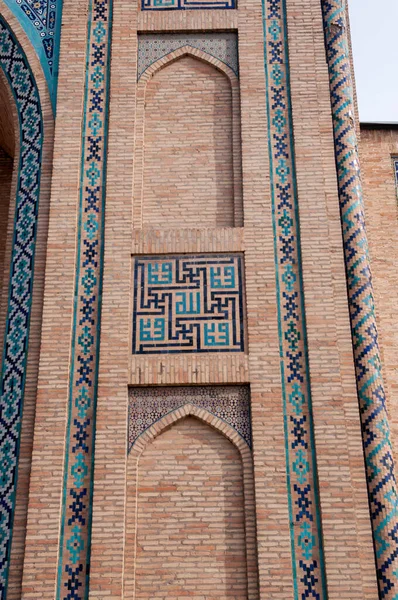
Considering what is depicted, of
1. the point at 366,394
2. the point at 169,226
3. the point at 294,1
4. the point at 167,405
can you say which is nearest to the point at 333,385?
the point at 366,394

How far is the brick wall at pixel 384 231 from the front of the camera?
298 inches

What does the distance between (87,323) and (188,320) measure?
82 cm

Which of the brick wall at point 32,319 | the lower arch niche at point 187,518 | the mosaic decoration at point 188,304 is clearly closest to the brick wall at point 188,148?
the mosaic decoration at point 188,304

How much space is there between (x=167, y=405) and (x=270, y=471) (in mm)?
942

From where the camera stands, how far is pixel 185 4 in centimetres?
774

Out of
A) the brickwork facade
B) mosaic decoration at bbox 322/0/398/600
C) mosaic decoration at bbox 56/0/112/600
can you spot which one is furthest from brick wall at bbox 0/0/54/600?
mosaic decoration at bbox 322/0/398/600

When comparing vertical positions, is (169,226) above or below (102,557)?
above

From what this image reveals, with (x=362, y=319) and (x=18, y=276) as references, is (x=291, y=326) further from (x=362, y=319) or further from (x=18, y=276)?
(x=18, y=276)

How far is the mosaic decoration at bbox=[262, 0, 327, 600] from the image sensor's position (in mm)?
5750

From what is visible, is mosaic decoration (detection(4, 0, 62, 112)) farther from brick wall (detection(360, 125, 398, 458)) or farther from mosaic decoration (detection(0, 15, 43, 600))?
brick wall (detection(360, 125, 398, 458))

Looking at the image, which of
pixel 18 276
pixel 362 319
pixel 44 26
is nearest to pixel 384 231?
pixel 362 319

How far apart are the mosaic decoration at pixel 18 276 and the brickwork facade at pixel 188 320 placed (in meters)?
0.05

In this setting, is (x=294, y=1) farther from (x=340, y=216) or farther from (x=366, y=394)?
(x=366, y=394)

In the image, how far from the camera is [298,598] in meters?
→ 5.62
